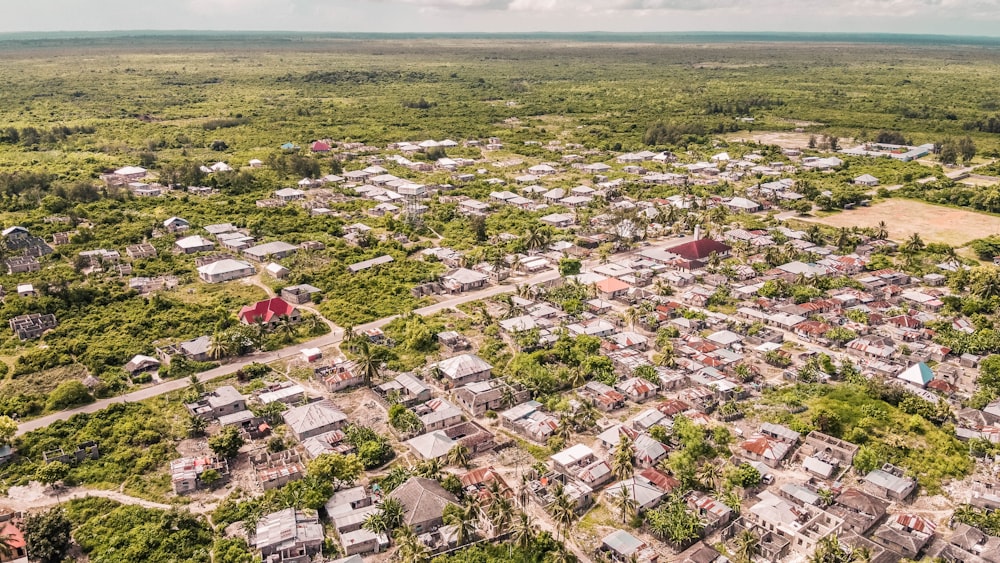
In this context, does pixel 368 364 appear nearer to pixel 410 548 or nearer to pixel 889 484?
pixel 410 548

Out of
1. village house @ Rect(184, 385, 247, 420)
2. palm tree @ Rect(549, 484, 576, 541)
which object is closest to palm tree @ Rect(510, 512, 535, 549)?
palm tree @ Rect(549, 484, 576, 541)

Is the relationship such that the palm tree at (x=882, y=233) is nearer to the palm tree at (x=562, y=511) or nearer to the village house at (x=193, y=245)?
the palm tree at (x=562, y=511)

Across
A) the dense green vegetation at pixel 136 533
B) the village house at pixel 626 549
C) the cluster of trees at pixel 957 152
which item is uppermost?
the cluster of trees at pixel 957 152

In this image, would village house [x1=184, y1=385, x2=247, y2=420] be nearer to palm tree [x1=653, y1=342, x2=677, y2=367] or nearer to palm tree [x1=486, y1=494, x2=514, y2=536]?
palm tree [x1=486, y1=494, x2=514, y2=536]

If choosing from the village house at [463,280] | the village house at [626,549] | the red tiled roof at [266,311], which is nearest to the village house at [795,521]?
the village house at [626,549]

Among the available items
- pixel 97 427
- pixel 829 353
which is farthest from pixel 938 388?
pixel 97 427
